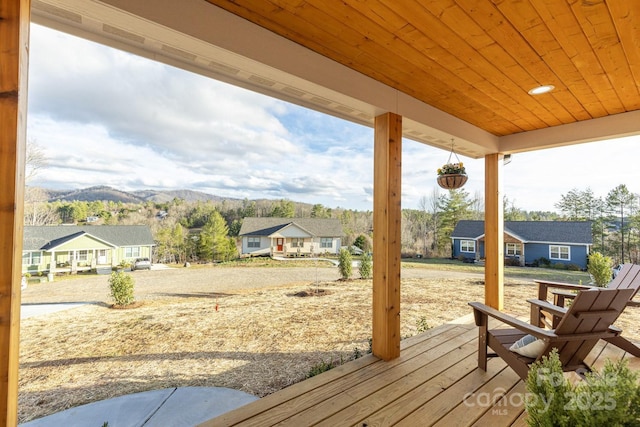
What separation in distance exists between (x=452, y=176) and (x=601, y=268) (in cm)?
322

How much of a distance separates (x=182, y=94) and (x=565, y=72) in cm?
319

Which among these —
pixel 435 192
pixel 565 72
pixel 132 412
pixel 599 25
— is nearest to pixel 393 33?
pixel 599 25

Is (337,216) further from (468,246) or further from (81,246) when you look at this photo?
(468,246)

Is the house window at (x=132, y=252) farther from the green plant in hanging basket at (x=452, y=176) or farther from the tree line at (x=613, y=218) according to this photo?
the tree line at (x=613, y=218)

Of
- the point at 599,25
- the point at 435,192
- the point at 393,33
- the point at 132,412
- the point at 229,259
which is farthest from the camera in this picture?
the point at 435,192

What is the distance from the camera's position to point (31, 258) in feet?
5.76

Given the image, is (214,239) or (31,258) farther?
(214,239)

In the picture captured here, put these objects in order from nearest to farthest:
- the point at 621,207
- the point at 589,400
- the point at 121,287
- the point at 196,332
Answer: the point at 589,400, the point at 121,287, the point at 196,332, the point at 621,207

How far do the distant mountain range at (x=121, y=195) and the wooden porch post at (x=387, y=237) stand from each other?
5.41 ft

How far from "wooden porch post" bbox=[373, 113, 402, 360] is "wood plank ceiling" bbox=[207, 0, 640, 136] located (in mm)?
499

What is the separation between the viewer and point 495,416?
5.86 feet

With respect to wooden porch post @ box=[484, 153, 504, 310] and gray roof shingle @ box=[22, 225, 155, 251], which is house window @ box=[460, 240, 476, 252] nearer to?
wooden porch post @ box=[484, 153, 504, 310]

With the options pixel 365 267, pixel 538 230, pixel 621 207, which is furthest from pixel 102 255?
pixel 538 230

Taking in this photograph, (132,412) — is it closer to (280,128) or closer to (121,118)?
(121,118)
